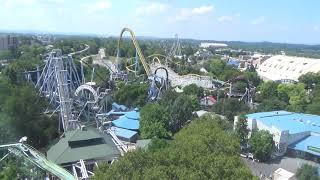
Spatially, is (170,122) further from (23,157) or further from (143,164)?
(143,164)

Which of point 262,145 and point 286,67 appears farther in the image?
point 286,67

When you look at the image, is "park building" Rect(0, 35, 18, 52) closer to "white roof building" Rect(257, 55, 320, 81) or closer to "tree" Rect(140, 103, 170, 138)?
"white roof building" Rect(257, 55, 320, 81)

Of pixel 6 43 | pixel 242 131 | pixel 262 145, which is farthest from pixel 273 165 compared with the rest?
pixel 6 43

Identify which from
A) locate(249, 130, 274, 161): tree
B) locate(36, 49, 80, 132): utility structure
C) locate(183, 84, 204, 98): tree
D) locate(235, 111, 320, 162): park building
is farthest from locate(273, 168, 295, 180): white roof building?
locate(183, 84, 204, 98): tree

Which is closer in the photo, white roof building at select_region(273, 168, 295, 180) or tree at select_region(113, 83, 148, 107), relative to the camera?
white roof building at select_region(273, 168, 295, 180)

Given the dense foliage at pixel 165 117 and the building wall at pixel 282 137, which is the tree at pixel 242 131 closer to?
the building wall at pixel 282 137

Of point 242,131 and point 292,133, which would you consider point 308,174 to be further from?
point 292,133
